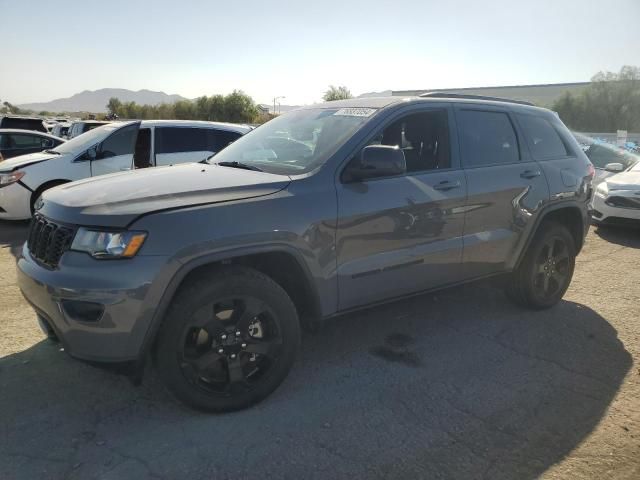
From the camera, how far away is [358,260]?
3129 mm

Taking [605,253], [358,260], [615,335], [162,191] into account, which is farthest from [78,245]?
[605,253]

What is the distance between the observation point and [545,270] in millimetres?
4473

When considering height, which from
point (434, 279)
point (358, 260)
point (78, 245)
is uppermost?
point (78, 245)

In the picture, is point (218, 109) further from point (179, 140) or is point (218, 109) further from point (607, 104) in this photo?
point (179, 140)

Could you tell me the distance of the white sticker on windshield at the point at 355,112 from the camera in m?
3.44

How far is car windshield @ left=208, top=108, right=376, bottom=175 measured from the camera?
10.6 ft

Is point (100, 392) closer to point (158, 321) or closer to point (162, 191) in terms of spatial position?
point (158, 321)

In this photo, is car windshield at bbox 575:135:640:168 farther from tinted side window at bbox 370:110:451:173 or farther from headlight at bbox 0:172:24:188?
headlight at bbox 0:172:24:188

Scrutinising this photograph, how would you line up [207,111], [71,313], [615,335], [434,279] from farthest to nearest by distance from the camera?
[207,111]
[615,335]
[434,279]
[71,313]

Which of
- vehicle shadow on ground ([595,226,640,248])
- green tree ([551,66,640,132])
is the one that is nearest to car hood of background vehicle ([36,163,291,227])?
vehicle shadow on ground ([595,226,640,248])

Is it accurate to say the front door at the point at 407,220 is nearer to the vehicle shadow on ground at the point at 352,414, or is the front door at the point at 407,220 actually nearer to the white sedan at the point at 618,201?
the vehicle shadow on ground at the point at 352,414

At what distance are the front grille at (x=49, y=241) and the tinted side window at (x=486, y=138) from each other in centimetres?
281

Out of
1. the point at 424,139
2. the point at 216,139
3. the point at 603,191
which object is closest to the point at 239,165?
the point at 424,139

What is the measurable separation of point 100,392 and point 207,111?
61.2 metres
